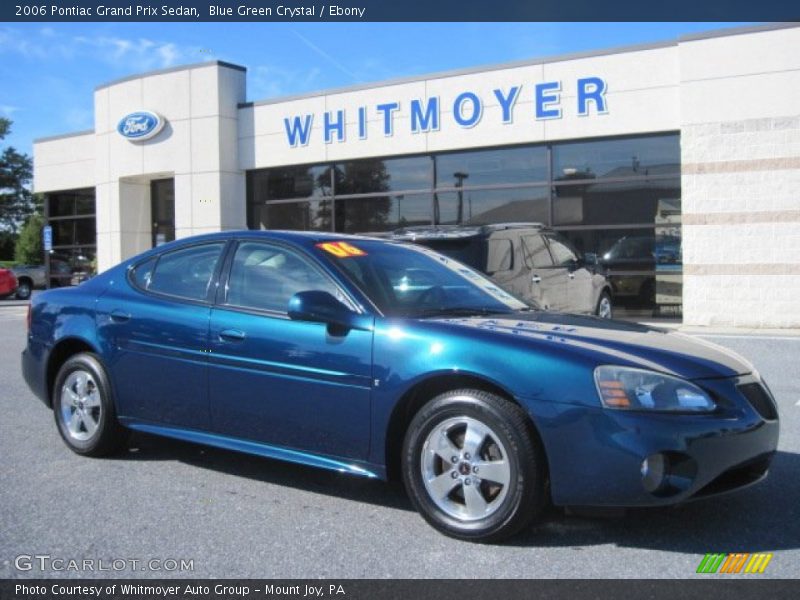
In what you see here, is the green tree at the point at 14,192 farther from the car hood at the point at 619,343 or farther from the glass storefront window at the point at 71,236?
the car hood at the point at 619,343

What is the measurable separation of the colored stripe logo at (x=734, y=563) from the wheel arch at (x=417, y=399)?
88 centimetres

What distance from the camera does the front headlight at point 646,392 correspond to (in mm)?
3361

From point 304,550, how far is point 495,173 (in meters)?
13.8

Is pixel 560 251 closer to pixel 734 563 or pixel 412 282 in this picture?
pixel 412 282

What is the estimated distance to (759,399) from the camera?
372cm

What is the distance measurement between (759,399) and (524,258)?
5.88 metres

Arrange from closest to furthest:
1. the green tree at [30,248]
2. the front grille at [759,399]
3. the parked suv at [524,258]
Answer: the front grille at [759,399] → the parked suv at [524,258] → the green tree at [30,248]

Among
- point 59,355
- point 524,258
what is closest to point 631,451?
point 59,355

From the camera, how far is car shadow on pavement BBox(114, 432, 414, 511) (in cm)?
437

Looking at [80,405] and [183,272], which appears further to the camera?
[80,405]

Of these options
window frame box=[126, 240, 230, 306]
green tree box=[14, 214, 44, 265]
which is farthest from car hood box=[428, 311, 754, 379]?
green tree box=[14, 214, 44, 265]

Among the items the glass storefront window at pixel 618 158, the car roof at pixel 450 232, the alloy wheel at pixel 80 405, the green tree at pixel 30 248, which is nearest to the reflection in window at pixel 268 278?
Result: the alloy wheel at pixel 80 405

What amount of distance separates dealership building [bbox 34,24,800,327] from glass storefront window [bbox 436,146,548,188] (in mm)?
29

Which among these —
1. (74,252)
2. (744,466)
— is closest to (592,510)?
(744,466)
